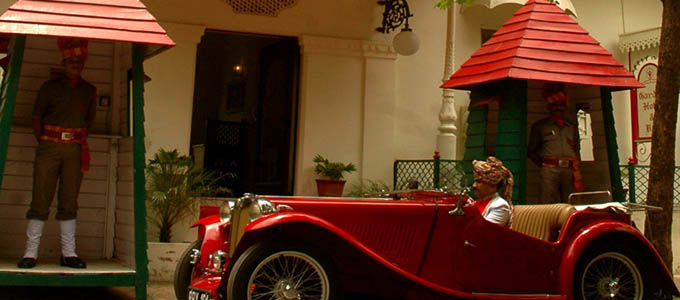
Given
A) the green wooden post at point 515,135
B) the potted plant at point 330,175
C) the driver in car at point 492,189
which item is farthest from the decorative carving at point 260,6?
the driver in car at point 492,189

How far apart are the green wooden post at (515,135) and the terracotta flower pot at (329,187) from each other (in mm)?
2814

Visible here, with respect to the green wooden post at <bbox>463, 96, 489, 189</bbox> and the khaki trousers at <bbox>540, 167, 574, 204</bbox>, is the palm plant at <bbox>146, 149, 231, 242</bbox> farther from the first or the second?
the khaki trousers at <bbox>540, 167, 574, 204</bbox>

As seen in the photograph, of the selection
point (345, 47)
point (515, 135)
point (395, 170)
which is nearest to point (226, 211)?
point (515, 135)

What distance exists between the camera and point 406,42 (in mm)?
9734

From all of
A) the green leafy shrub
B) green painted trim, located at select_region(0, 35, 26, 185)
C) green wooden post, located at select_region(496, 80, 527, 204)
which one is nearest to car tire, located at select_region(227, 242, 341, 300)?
green painted trim, located at select_region(0, 35, 26, 185)

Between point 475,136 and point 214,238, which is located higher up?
point 475,136

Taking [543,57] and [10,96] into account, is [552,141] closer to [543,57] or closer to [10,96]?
[543,57]

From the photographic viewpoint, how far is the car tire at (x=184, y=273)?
5.14m

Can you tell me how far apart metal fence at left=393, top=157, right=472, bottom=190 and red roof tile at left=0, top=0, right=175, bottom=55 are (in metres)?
4.71

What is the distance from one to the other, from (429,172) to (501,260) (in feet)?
16.2

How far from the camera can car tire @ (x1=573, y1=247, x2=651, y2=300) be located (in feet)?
17.9

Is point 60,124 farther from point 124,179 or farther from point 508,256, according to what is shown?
point 508,256

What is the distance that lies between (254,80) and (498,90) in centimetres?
631

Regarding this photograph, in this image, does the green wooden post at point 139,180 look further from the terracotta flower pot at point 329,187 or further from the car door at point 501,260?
the terracotta flower pot at point 329,187
